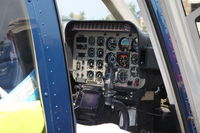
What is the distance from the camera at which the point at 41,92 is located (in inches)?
53.9

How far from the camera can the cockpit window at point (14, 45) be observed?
1372mm

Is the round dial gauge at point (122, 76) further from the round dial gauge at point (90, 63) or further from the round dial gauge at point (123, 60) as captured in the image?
the round dial gauge at point (90, 63)

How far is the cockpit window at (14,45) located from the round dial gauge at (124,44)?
2.24 m

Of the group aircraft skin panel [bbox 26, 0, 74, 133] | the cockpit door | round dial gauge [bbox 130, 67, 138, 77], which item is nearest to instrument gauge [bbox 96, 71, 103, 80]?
round dial gauge [bbox 130, 67, 138, 77]

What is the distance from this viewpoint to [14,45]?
4.59 ft

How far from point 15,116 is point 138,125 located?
87.0 inches

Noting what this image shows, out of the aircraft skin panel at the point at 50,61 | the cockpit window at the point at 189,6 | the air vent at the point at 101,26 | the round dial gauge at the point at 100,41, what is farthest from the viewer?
the round dial gauge at the point at 100,41

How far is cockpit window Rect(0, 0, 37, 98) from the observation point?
54.0 inches

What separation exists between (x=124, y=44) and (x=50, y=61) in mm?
2270

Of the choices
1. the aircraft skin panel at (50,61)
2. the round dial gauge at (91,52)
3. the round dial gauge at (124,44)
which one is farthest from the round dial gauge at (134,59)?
the aircraft skin panel at (50,61)

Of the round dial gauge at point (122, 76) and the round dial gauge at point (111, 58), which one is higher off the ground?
the round dial gauge at point (111, 58)

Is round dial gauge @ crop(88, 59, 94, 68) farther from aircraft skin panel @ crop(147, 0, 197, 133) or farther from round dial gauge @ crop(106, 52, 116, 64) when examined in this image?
aircraft skin panel @ crop(147, 0, 197, 133)

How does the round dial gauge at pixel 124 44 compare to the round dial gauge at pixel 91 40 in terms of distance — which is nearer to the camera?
the round dial gauge at pixel 124 44

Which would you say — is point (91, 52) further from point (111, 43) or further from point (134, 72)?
point (134, 72)
